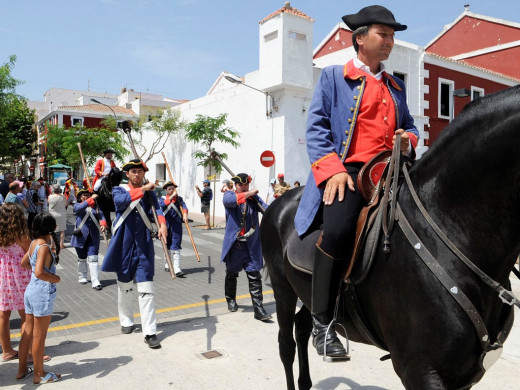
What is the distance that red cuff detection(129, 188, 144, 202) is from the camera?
5.63 metres

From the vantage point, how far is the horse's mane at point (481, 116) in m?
1.79

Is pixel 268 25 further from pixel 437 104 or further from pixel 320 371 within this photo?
pixel 320 371

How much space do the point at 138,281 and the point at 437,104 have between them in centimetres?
1942

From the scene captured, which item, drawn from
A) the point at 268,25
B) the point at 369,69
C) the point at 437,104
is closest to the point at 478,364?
the point at 369,69

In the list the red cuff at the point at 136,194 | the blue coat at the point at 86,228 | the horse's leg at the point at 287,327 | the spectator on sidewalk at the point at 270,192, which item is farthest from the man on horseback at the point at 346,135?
the spectator on sidewalk at the point at 270,192

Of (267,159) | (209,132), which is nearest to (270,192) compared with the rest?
(267,159)

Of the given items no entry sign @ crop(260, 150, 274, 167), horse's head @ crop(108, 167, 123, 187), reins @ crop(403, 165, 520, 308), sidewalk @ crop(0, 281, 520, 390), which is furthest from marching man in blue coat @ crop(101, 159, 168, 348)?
no entry sign @ crop(260, 150, 274, 167)

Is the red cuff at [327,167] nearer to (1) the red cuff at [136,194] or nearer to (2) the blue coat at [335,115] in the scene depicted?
(2) the blue coat at [335,115]

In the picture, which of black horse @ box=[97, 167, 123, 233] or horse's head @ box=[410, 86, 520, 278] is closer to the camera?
horse's head @ box=[410, 86, 520, 278]

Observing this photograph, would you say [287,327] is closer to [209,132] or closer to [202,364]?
[202,364]

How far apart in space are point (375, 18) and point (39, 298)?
3838 mm

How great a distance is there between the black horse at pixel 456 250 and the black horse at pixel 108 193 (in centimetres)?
817

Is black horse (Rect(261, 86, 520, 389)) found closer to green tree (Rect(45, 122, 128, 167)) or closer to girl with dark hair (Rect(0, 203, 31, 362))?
girl with dark hair (Rect(0, 203, 31, 362))

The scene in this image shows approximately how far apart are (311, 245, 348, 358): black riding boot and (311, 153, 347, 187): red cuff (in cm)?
41
